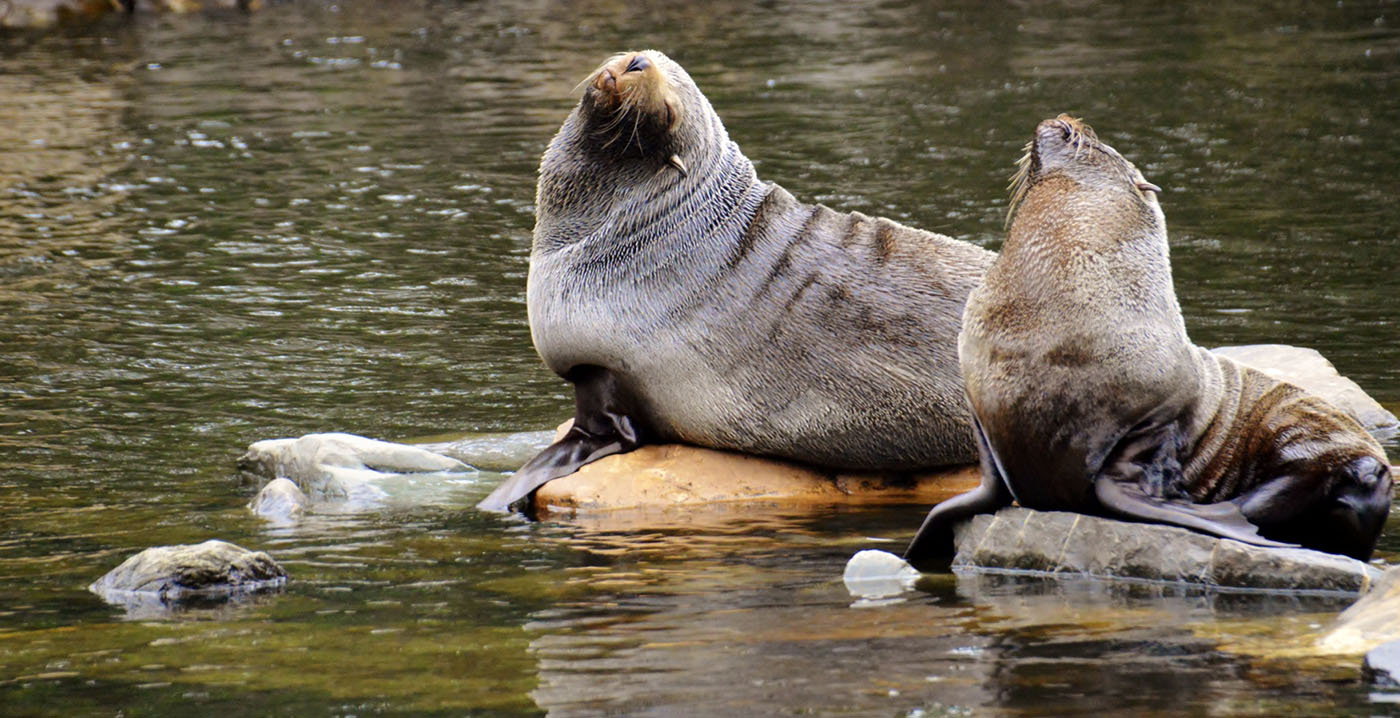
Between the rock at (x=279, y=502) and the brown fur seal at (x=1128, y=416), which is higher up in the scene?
the brown fur seal at (x=1128, y=416)

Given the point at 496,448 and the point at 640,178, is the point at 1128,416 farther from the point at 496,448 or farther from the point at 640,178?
the point at 496,448

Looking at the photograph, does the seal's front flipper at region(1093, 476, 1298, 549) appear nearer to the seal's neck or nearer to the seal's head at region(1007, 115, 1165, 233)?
the seal's head at region(1007, 115, 1165, 233)

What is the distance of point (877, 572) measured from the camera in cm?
686

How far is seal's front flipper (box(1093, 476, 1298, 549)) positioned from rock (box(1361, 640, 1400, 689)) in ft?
3.96

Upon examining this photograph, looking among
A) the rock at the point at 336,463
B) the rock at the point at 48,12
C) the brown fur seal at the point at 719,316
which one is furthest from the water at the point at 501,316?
the rock at the point at 48,12

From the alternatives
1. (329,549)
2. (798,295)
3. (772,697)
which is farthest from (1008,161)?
(772,697)

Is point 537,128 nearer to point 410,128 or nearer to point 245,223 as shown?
point 410,128

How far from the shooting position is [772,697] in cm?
528

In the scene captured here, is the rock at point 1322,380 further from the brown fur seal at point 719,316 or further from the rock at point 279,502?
the rock at point 279,502

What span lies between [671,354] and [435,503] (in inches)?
48.2

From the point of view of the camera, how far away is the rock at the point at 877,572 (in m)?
6.76

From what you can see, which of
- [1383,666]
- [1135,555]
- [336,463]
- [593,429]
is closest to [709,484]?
[593,429]

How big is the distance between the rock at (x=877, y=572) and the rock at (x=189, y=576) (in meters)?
2.01

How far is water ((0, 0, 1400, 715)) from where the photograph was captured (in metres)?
5.69
